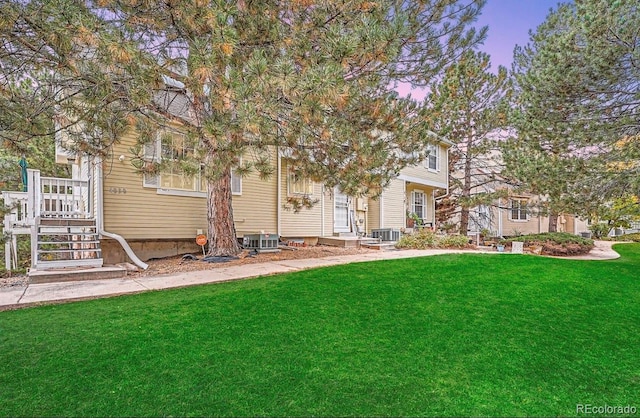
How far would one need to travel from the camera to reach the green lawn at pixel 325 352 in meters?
1.96

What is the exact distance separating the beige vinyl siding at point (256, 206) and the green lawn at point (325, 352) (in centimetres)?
497

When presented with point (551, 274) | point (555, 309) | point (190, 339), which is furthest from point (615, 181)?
point (190, 339)

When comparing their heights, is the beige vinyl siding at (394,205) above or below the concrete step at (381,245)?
above

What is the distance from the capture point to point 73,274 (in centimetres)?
528

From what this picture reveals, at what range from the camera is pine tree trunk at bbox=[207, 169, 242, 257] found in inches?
290

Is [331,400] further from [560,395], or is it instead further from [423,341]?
[560,395]

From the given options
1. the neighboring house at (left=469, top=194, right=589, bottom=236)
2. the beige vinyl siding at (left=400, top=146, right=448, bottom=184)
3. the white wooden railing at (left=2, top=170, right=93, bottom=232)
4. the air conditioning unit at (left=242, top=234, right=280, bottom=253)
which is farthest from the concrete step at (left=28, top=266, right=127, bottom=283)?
the neighboring house at (left=469, top=194, right=589, bottom=236)

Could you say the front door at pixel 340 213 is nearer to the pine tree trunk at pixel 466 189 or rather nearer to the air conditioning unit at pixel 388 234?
the air conditioning unit at pixel 388 234

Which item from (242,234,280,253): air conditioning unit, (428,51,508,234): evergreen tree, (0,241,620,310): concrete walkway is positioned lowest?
(0,241,620,310): concrete walkway

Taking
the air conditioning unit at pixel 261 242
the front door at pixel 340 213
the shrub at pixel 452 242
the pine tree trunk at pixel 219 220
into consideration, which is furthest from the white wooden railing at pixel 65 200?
the shrub at pixel 452 242

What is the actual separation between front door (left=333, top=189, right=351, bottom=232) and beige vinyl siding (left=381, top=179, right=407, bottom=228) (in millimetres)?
1642

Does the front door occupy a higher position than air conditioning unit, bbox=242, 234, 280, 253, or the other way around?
the front door

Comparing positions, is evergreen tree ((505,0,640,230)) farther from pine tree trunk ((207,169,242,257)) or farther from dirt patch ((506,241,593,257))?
pine tree trunk ((207,169,242,257))

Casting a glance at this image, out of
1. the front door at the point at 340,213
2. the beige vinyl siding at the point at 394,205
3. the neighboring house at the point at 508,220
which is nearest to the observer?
the front door at the point at 340,213
